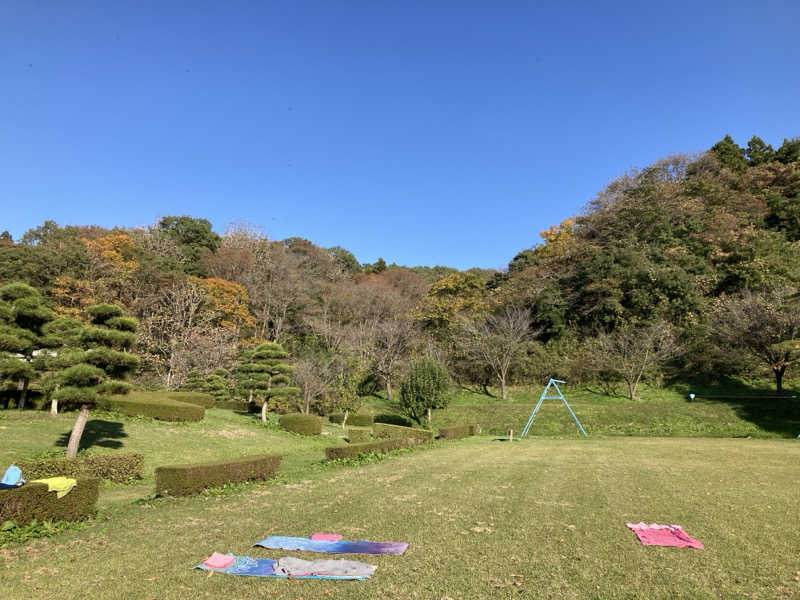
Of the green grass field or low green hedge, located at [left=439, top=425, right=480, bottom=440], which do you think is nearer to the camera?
the green grass field

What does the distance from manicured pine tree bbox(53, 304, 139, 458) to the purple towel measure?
28.0ft

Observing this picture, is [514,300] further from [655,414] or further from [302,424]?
[302,424]

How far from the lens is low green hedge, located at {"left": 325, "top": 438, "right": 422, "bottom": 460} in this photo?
13664 millimetres

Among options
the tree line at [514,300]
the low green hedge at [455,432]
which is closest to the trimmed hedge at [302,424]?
the tree line at [514,300]

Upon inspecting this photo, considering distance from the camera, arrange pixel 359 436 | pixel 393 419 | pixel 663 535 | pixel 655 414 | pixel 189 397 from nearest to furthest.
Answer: pixel 663 535
pixel 359 436
pixel 189 397
pixel 655 414
pixel 393 419

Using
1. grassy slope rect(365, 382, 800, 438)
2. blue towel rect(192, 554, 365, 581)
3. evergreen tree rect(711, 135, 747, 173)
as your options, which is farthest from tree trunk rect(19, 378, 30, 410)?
evergreen tree rect(711, 135, 747, 173)

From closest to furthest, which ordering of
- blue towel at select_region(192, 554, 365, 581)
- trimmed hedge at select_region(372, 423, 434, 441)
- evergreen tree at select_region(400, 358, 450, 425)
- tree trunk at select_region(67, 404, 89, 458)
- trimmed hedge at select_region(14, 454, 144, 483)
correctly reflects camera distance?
blue towel at select_region(192, 554, 365, 581)
trimmed hedge at select_region(14, 454, 144, 483)
tree trunk at select_region(67, 404, 89, 458)
trimmed hedge at select_region(372, 423, 434, 441)
evergreen tree at select_region(400, 358, 450, 425)

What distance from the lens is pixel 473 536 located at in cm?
582

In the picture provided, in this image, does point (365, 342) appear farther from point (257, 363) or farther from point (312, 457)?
point (312, 457)

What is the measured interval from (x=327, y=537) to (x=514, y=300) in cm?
3469

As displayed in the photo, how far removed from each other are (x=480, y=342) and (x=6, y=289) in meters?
27.7

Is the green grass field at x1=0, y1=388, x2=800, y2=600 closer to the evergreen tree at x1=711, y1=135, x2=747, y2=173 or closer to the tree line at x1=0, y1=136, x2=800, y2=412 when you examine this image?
the tree line at x1=0, y1=136, x2=800, y2=412

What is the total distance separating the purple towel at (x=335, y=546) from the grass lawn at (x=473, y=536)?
0.18m

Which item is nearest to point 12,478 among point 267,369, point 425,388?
point 267,369
